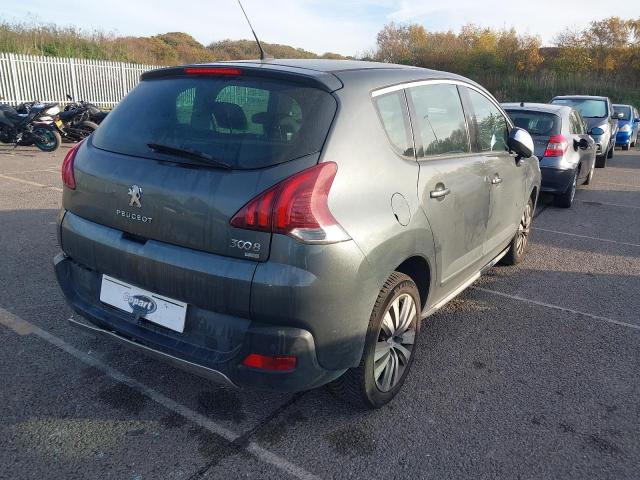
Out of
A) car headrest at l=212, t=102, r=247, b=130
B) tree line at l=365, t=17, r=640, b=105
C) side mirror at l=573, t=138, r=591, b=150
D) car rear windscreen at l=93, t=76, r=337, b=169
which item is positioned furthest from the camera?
tree line at l=365, t=17, r=640, b=105

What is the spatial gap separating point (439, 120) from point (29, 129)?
10796 mm

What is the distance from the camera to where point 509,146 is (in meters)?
4.21

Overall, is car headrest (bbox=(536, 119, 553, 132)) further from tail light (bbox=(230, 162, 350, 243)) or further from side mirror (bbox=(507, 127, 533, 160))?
tail light (bbox=(230, 162, 350, 243))

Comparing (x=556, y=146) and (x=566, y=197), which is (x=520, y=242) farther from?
(x=566, y=197)

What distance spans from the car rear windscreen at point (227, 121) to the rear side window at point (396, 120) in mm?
366

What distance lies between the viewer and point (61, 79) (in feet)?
59.3

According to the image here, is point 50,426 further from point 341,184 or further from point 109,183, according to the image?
point 341,184

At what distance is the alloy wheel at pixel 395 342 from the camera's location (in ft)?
8.59

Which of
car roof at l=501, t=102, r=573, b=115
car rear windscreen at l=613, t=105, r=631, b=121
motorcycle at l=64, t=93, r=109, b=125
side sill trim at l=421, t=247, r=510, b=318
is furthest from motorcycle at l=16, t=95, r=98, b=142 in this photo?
car rear windscreen at l=613, t=105, r=631, b=121

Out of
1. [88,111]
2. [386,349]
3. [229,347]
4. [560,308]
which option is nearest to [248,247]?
[229,347]

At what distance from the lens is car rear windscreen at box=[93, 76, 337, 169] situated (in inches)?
87.0

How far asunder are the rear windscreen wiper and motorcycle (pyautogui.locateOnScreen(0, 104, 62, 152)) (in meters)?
10.4

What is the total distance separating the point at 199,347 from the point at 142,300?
0.38 meters

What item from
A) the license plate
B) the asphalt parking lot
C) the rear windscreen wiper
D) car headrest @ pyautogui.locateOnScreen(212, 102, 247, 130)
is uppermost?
car headrest @ pyautogui.locateOnScreen(212, 102, 247, 130)
